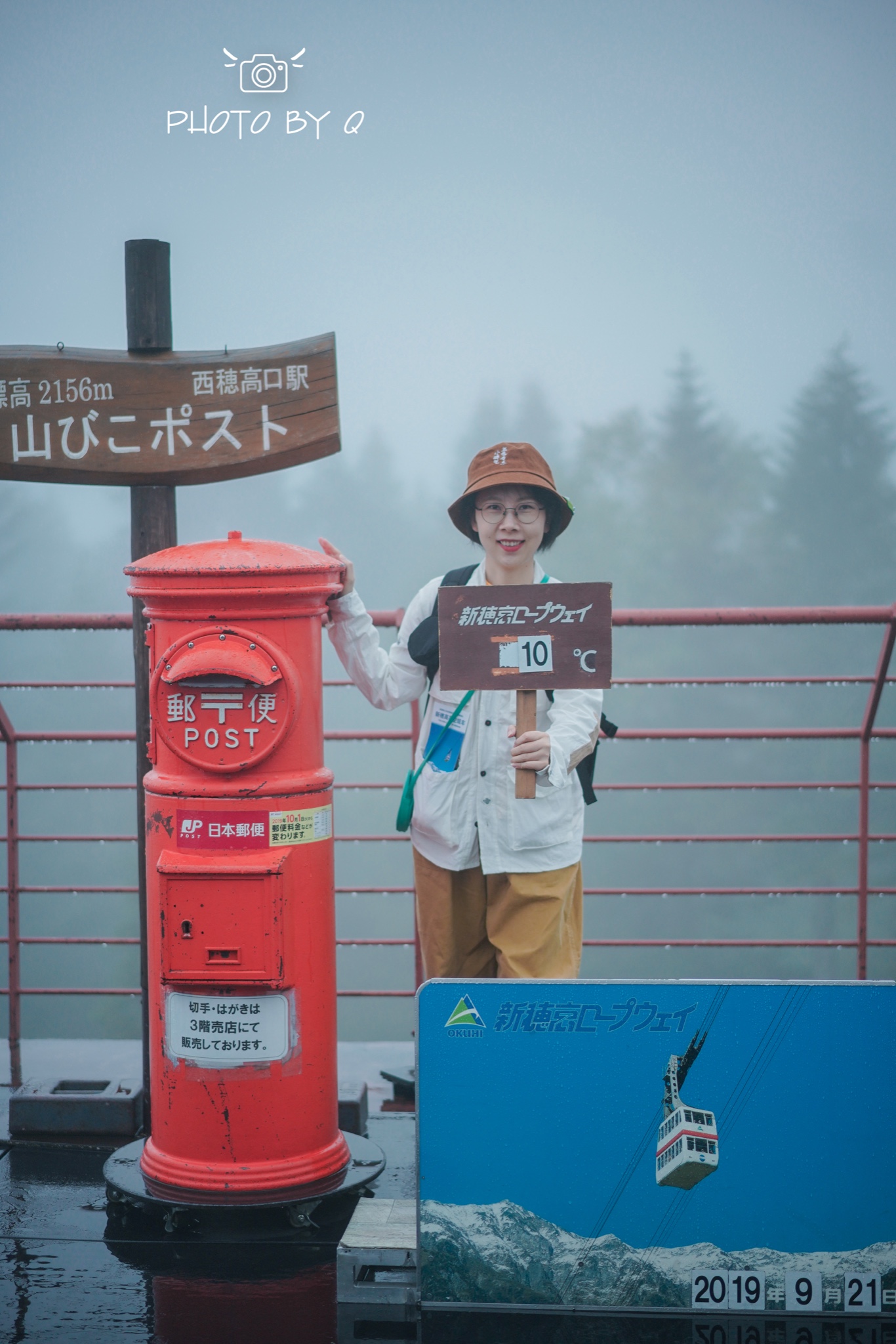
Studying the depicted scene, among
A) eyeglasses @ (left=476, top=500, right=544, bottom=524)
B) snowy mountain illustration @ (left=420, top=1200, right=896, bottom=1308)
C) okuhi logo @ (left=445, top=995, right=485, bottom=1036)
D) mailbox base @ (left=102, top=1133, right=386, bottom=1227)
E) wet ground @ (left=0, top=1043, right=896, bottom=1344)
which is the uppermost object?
eyeglasses @ (left=476, top=500, right=544, bottom=524)

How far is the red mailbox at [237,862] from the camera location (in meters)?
2.90

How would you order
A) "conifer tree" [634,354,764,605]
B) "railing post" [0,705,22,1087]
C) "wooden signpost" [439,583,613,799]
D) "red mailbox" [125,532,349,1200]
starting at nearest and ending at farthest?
"wooden signpost" [439,583,613,799] → "red mailbox" [125,532,349,1200] → "railing post" [0,705,22,1087] → "conifer tree" [634,354,764,605]

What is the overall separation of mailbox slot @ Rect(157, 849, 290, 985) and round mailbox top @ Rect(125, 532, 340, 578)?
71 centimetres

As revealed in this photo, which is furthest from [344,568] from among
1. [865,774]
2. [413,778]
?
[865,774]

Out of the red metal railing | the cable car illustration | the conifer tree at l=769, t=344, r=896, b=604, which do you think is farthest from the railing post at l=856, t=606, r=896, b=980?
the conifer tree at l=769, t=344, r=896, b=604

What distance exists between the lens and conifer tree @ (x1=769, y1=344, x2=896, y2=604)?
53938mm

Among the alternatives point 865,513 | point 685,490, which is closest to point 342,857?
point 685,490

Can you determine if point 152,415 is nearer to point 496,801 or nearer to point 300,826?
point 300,826

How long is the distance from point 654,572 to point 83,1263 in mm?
59237

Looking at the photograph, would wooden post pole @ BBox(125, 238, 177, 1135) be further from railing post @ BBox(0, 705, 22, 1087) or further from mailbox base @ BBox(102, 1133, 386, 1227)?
railing post @ BBox(0, 705, 22, 1087)

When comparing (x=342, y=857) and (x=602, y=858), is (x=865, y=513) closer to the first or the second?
(x=602, y=858)

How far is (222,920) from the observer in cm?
290

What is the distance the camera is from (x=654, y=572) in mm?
60625

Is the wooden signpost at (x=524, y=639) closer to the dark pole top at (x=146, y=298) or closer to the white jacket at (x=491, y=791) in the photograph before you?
the white jacket at (x=491, y=791)
